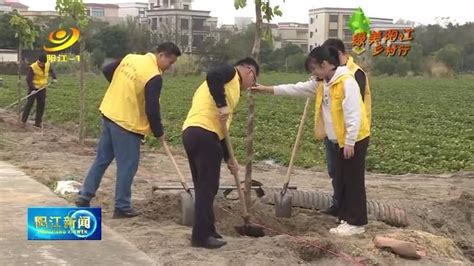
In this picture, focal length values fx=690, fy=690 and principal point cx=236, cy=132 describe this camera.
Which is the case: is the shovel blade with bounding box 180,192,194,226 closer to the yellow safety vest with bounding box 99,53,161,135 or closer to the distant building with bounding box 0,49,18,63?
the yellow safety vest with bounding box 99,53,161,135

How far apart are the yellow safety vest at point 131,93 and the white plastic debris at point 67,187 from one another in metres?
1.34

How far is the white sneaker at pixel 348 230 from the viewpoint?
6.34 m

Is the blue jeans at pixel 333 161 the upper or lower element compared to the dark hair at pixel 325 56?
lower

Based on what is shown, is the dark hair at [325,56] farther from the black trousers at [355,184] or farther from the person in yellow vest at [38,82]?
the person in yellow vest at [38,82]

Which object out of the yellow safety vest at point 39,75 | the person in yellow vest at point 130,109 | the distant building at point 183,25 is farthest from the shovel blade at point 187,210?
the distant building at point 183,25

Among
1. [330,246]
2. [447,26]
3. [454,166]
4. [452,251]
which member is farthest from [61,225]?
[447,26]

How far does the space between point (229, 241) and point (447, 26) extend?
80140 millimetres

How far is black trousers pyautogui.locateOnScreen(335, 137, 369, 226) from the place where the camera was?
6.30m

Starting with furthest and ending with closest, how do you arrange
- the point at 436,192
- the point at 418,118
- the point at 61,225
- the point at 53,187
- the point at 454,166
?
the point at 418,118 → the point at 454,166 → the point at 436,192 → the point at 53,187 → the point at 61,225

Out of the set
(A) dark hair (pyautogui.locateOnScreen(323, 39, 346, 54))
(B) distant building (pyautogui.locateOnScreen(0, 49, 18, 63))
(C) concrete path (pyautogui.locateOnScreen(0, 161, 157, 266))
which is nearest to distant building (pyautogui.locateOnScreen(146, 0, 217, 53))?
(B) distant building (pyautogui.locateOnScreen(0, 49, 18, 63))

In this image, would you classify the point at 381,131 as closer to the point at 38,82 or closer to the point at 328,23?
the point at 38,82

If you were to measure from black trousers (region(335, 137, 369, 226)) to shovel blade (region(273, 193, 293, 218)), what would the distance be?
0.64 m

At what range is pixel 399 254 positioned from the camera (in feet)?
18.0

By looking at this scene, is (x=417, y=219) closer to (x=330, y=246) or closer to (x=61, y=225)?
(x=330, y=246)
